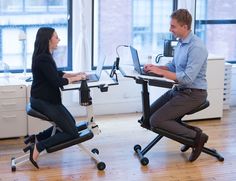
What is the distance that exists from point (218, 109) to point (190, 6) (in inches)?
51.7

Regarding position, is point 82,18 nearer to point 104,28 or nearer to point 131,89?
point 104,28

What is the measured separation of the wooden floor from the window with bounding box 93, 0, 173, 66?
1.12m

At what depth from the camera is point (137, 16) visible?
5.45m

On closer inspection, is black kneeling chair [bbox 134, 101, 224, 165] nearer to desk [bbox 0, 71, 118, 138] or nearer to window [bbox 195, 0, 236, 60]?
desk [bbox 0, 71, 118, 138]

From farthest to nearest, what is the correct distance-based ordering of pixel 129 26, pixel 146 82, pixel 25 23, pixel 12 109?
pixel 129 26 < pixel 25 23 < pixel 12 109 < pixel 146 82

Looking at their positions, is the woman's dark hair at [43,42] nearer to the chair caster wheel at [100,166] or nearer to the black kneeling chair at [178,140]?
the chair caster wheel at [100,166]

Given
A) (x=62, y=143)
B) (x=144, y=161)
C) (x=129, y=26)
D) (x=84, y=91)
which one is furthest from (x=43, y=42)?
(x=129, y=26)

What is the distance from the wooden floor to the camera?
358cm

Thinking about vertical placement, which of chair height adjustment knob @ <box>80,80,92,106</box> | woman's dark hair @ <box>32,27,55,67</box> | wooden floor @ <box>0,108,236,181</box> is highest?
woman's dark hair @ <box>32,27,55,67</box>

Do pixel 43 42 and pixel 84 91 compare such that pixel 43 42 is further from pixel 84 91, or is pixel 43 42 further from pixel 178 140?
pixel 178 140

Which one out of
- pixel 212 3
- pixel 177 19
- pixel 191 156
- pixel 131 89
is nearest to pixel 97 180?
pixel 191 156

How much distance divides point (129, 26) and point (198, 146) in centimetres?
209

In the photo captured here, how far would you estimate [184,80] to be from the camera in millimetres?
3637

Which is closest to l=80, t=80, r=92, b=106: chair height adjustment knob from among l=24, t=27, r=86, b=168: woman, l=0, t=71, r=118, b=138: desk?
l=24, t=27, r=86, b=168: woman
